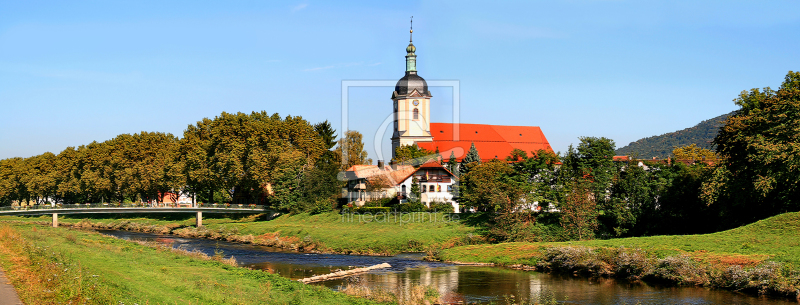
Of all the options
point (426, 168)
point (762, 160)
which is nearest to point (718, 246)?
point (762, 160)

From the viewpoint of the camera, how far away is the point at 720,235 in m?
42.8

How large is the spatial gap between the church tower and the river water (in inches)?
2565

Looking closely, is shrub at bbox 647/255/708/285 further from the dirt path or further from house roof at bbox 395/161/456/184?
house roof at bbox 395/161/456/184

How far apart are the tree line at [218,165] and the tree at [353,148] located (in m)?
3.09

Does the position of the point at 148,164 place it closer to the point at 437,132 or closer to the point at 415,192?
the point at 415,192

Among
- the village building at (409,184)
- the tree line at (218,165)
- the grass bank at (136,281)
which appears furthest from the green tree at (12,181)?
the grass bank at (136,281)

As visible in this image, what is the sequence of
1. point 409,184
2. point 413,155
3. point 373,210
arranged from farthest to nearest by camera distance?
point 413,155, point 409,184, point 373,210

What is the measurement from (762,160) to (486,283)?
2265cm

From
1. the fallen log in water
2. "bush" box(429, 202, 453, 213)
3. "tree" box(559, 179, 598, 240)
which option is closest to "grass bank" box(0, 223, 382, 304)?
the fallen log in water

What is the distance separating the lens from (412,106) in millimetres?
114938

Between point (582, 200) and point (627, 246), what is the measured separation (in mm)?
12578

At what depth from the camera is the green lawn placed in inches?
1426

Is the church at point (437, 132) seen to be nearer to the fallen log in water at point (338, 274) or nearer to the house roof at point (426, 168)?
the house roof at point (426, 168)

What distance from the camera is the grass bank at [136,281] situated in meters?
18.8
